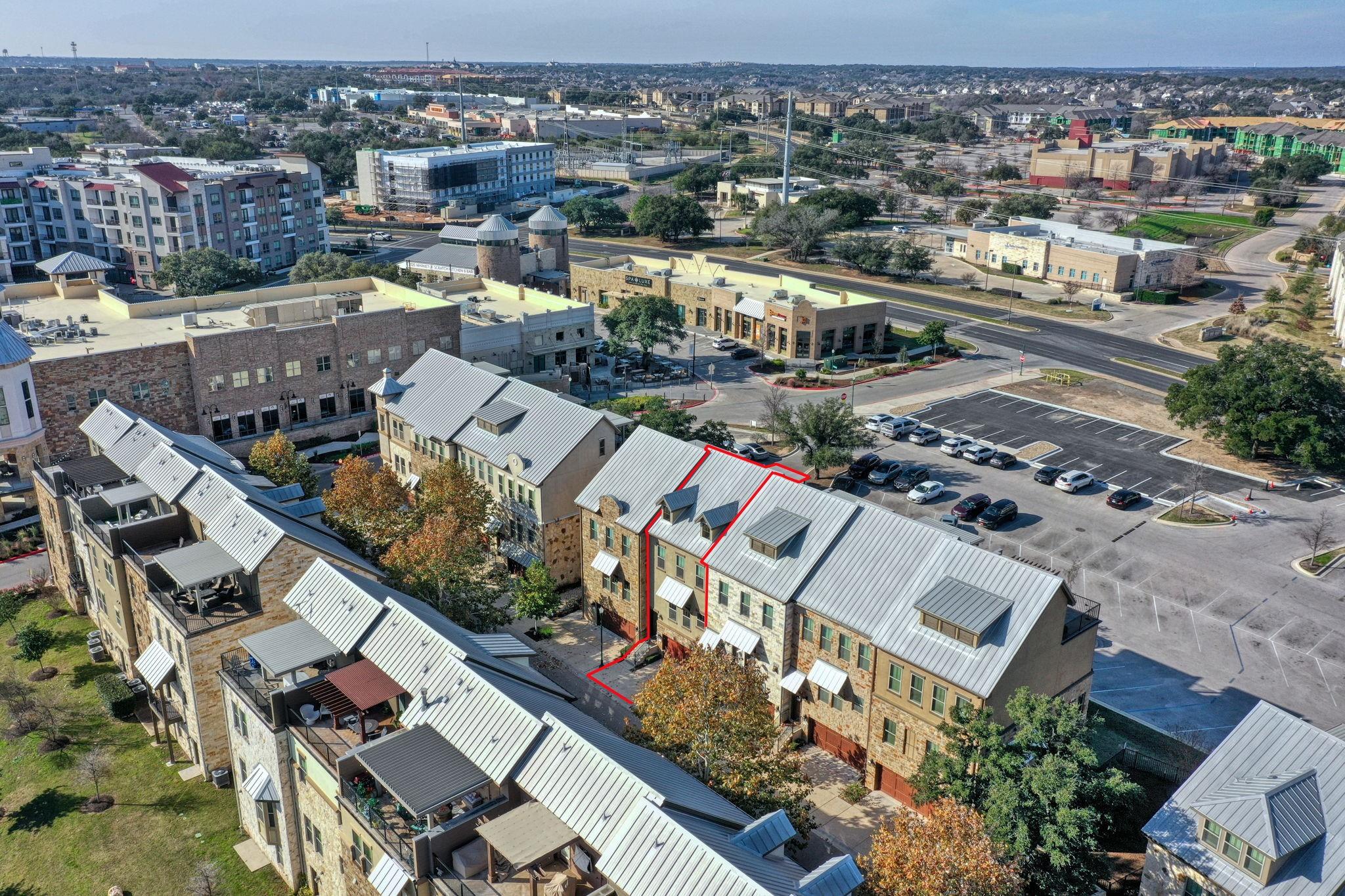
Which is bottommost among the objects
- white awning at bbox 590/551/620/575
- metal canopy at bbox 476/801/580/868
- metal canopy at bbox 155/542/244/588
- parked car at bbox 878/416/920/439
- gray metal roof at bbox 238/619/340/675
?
parked car at bbox 878/416/920/439

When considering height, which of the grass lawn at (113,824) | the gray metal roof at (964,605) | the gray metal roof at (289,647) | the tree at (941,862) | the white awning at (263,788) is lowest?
the grass lawn at (113,824)

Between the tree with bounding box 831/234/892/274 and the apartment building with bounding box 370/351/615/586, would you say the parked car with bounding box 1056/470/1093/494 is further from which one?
the tree with bounding box 831/234/892/274

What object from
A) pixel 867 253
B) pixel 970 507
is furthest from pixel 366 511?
pixel 867 253

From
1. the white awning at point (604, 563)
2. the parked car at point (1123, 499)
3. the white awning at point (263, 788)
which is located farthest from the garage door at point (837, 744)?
the parked car at point (1123, 499)

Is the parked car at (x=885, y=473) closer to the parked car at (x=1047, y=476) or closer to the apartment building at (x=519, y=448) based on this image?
the parked car at (x=1047, y=476)

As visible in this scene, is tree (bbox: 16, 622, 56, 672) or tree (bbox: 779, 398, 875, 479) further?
tree (bbox: 779, 398, 875, 479)

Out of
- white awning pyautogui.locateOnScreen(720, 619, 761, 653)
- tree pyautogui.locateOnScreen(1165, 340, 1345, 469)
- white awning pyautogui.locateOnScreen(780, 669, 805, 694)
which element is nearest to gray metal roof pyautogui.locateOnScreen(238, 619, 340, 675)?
white awning pyautogui.locateOnScreen(720, 619, 761, 653)

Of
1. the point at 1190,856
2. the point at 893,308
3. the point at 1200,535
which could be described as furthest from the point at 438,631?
the point at 893,308

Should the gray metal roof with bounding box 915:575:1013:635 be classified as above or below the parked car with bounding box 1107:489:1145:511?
above
